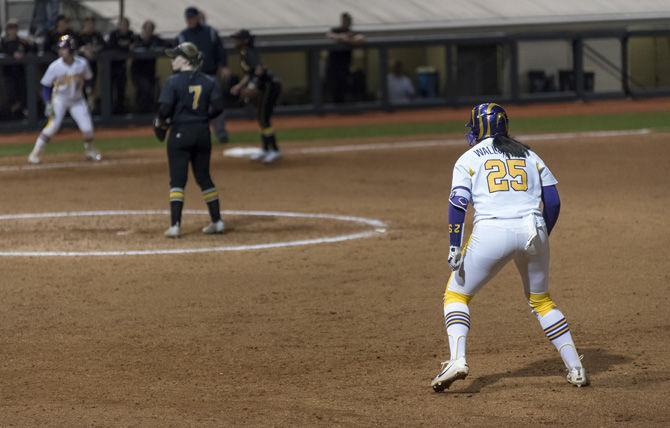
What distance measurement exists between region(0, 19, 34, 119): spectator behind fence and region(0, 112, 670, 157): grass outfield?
1.20 m

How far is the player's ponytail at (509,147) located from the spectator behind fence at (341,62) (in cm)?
1985

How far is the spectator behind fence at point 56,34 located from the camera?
82.1ft

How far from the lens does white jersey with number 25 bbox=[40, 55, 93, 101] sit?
794 inches

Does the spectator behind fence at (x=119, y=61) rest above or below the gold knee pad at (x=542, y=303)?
above

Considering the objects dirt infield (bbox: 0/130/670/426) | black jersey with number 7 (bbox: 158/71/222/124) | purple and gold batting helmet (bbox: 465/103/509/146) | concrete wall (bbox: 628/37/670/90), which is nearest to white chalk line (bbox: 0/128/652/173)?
dirt infield (bbox: 0/130/670/426)

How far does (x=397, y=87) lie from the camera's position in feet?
93.0

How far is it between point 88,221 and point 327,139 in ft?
31.8

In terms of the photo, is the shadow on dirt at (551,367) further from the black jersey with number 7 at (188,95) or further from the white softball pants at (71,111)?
the white softball pants at (71,111)

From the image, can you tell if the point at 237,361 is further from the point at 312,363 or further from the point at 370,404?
the point at 370,404

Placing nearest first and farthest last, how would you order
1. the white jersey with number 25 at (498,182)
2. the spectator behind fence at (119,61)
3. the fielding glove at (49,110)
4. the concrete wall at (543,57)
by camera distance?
1. the white jersey with number 25 at (498,182)
2. the fielding glove at (49,110)
3. the spectator behind fence at (119,61)
4. the concrete wall at (543,57)

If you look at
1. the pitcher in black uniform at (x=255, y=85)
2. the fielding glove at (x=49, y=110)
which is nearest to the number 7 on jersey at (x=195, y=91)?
the pitcher in black uniform at (x=255, y=85)

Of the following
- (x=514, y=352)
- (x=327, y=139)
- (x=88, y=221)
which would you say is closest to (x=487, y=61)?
(x=327, y=139)

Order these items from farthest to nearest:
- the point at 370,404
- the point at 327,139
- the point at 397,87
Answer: the point at 397,87
the point at 327,139
the point at 370,404

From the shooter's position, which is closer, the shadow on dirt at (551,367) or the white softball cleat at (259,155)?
the shadow on dirt at (551,367)
